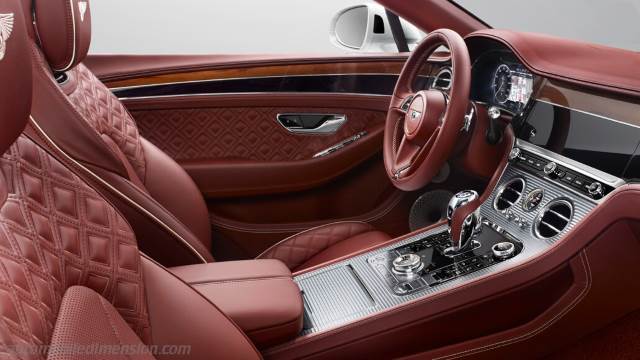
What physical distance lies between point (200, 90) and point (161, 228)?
0.74 m

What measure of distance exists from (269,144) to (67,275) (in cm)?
114

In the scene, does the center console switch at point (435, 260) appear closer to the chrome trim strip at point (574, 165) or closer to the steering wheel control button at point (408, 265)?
the steering wheel control button at point (408, 265)

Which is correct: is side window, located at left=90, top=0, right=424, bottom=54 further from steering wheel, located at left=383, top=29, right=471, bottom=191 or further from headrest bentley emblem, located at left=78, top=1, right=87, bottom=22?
headrest bentley emblem, located at left=78, top=1, right=87, bottom=22

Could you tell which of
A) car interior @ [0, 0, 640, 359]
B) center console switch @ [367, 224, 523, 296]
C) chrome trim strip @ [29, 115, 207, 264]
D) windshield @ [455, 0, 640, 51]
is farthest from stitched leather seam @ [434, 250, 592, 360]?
windshield @ [455, 0, 640, 51]

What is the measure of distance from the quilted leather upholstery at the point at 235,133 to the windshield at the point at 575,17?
1.59 feet

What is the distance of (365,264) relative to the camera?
1.18 metres

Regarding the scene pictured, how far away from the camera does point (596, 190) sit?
1.00 meters

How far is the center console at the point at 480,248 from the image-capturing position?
3.29 feet

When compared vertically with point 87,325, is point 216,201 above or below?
below

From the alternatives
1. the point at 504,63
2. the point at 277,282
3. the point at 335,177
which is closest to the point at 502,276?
the point at 277,282

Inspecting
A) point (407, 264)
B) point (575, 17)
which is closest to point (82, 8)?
point (407, 264)

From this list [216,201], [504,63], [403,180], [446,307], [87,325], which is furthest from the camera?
[216,201]

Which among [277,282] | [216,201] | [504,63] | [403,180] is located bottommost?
[216,201]

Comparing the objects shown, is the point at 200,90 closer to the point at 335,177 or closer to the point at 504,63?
the point at 335,177
